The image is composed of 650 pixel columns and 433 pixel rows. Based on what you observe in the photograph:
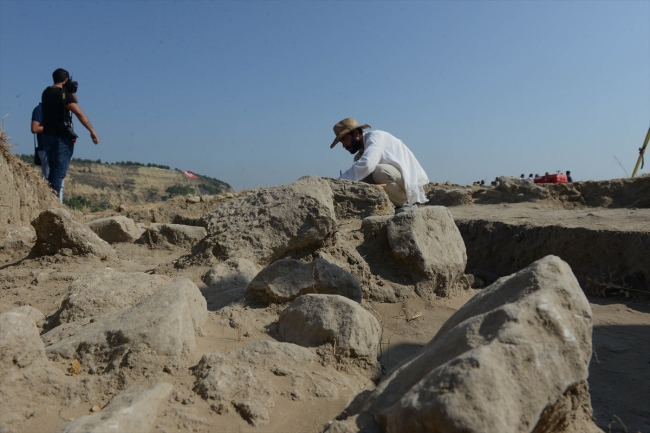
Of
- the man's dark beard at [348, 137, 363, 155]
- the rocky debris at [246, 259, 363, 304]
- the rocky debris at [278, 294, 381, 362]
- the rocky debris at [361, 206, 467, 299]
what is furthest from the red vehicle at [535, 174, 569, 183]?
the rocky debris at [278, 294, 381, 362]

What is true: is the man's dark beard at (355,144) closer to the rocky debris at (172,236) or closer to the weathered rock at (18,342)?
the rocky debris at (172,236)

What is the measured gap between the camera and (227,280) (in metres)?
3.66

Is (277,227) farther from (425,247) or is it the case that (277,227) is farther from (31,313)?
(31,313)

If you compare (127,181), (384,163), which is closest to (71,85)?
(384,163)

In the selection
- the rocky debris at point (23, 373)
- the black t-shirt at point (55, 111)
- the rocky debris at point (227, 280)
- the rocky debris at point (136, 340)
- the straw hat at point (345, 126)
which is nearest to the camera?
the rocky debris at point (23, 373)

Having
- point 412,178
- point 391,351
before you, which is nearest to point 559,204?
point 412,178

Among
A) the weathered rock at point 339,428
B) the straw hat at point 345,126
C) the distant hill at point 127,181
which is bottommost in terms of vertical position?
the weathered rock at point 339,428

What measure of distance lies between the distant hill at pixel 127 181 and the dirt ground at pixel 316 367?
58.4 ft

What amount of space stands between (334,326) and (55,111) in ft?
17.6

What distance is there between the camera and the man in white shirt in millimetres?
5457

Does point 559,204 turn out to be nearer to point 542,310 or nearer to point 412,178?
point 412,178

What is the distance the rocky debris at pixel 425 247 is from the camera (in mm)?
3963

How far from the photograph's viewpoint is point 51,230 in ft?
15.5

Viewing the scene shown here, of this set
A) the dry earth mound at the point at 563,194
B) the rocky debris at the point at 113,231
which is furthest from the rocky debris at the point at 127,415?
the dry earth mound at the point at 563,194
